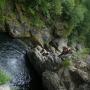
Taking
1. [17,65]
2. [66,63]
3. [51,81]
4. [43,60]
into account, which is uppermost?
[43,60]

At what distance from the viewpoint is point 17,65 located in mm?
28141

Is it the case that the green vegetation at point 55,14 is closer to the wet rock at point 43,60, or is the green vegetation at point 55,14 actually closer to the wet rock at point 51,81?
the wet rock at point 43,60

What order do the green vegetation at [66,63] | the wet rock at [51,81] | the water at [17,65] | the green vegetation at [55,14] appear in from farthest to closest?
the green vegetation at [55,14], the water at [17,65], the green vegetation at [66,63], the wet rock at [51,81]

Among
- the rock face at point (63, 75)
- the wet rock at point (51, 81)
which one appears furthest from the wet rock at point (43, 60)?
the wet rock at point (51, 81)

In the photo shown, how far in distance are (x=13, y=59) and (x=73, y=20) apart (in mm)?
13386

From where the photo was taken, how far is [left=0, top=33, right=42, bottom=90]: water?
83.9 ft

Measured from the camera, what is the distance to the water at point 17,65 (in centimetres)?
2556

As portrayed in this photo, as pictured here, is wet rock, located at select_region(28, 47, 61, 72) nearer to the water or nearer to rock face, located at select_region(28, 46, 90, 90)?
rock face, located at select_region(28, 46, 90, 90)

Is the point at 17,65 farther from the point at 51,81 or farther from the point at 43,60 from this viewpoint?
the point at 51,81

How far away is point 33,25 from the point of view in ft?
118

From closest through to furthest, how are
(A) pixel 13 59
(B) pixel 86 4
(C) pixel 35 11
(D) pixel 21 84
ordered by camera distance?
(D) pixel 21 84, (A) pixel 13 59, (C) pixel 35 11, (B) pixel 86 4

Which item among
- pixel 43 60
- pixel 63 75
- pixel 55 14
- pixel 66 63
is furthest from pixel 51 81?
pixel 55 14

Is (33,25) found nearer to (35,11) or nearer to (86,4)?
(35,11)

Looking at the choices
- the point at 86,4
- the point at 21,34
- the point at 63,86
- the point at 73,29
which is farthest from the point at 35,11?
the point at 63,86
